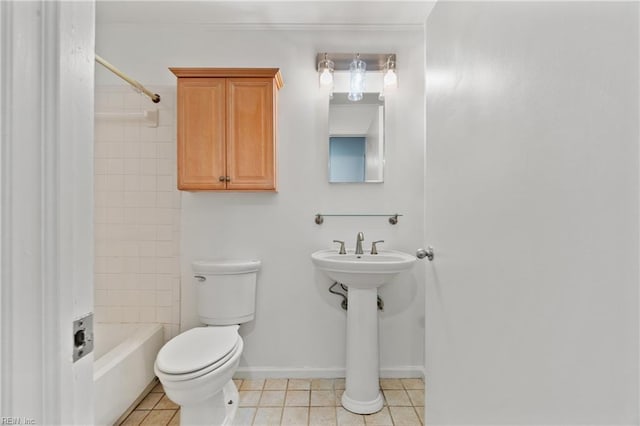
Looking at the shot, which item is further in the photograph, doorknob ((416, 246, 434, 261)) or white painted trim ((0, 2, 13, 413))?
doorknob ((416, 246, 434, 261))

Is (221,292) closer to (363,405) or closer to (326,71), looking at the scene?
(363,405)

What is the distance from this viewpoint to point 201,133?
183 centimetres

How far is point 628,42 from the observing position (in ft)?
1.34

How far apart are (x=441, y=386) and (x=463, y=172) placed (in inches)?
26.4

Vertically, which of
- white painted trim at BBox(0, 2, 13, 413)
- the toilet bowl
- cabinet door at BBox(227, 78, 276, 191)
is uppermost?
cabinet door at BBox(227, 78, 276, 191)

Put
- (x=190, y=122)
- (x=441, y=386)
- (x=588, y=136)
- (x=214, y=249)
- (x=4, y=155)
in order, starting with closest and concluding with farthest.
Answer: (x=4, y=155) → (x=588, y=136) → (x=441, y=386) → (x=190, y=122) → (x=214, y=249)

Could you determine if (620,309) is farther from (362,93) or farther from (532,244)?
(362,93)

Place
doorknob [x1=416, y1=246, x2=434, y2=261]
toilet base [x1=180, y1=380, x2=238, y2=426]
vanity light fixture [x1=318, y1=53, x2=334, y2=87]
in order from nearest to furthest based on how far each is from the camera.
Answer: doorknob [x1=416, y1=246, x2=434, y2=261] → toilet base [x1=180, y1=380, x2=238, y2=426] → vanity light fixture [x1=318, y1=53, x2=334, y2=87]

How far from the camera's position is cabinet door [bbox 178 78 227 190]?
182 centimetres

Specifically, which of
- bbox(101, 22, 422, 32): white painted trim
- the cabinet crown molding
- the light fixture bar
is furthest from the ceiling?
the cabinet crown molding

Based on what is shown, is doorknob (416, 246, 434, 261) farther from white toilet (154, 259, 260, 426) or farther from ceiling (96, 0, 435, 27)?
ceiling (96, 0, 435, 27)

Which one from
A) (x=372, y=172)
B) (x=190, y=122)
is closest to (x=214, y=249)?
(x=190, y=122)

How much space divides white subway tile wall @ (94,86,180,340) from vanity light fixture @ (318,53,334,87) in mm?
963

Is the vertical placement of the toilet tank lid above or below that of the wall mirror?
below
